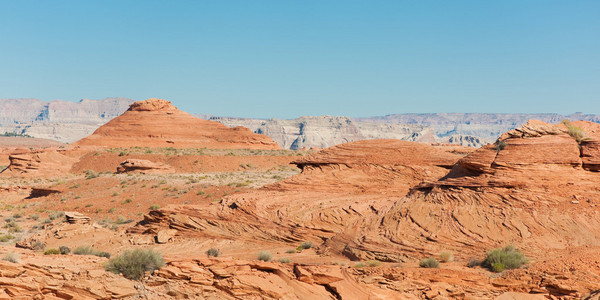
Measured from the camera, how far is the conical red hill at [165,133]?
219ft

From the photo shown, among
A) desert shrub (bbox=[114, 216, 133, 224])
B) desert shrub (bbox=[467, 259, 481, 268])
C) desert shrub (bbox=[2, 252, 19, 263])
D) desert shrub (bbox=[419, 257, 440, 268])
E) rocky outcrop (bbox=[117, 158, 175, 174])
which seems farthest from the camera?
rocky outcrop (bbox=[117, 158, 175, 174])

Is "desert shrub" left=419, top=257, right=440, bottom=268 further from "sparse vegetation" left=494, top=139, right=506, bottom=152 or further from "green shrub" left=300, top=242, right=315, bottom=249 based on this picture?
"sparse vegetation" left=494, top=139, right=506, bottom=152

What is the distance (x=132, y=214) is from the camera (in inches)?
1187

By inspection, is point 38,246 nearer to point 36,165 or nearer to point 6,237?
point 6,237

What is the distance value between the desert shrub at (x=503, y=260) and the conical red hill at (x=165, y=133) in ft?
189

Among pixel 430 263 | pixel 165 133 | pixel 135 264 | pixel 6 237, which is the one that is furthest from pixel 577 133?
pixel 165 133

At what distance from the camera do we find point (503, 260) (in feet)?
37.3

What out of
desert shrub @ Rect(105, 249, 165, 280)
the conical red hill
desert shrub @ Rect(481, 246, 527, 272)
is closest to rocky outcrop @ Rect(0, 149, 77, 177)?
the conical red hill

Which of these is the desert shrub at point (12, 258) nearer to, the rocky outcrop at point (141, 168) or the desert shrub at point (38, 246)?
the desert shrub at point (38, 246)

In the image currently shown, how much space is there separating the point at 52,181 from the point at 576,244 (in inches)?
1675

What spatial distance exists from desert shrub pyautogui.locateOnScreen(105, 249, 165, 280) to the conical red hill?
57.0 metres

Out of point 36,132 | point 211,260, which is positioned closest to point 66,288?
point 211,260

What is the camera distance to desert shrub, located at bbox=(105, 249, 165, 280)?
35.3 feet

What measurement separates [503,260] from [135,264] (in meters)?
7.93
